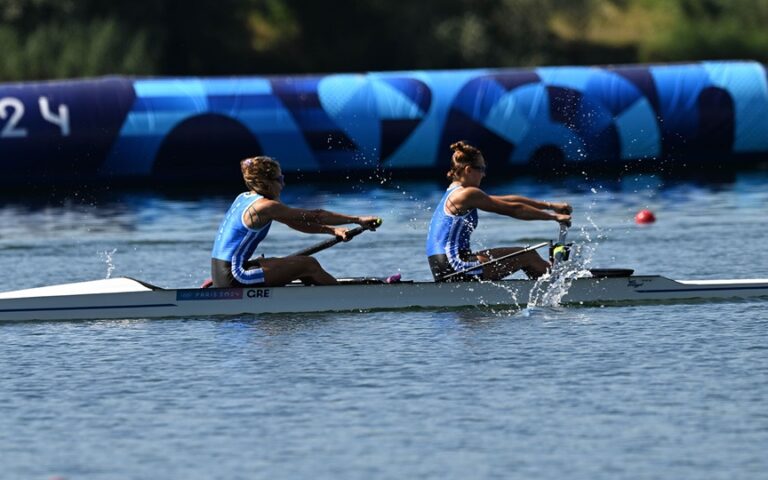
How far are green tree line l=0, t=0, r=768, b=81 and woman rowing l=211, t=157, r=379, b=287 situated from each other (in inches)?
1177

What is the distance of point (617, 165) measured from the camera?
36.7 metres

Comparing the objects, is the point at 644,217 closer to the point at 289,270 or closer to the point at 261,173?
the point at 289,270

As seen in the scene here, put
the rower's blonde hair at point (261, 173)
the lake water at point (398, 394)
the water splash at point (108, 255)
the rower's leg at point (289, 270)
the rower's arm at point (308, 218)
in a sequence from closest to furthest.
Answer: the lake water at point (398, 394)
the rower's arm at point (308, 218)
the rower's blonde hair at point (261, 173)
the rower's leg at point (289, 270)
the water splash at point (108, 255)

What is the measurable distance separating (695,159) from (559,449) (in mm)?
26165

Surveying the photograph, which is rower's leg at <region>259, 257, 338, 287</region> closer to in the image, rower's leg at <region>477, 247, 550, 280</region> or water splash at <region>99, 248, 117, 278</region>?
rower's leg at <region>477, 247, 550, 280</region>

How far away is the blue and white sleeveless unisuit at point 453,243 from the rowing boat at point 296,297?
0.22 metres

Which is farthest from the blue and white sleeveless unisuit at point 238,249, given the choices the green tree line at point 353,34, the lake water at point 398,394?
the green tree line at point 353,34

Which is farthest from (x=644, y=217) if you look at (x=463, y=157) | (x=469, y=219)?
(x=463, y=157)

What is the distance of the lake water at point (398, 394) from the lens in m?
11.3

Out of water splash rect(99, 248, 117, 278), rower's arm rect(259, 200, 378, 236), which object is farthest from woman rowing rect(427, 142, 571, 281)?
water splash rect(99, 248, 117, 278)

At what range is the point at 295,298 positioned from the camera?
17125 millimetres

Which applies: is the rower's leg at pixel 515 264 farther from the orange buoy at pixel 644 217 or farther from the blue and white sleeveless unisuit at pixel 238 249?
the orange buoy at pixel 644 217

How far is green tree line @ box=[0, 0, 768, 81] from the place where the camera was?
46938 millimetres

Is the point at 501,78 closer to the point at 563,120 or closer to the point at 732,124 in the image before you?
the point at 563,120
